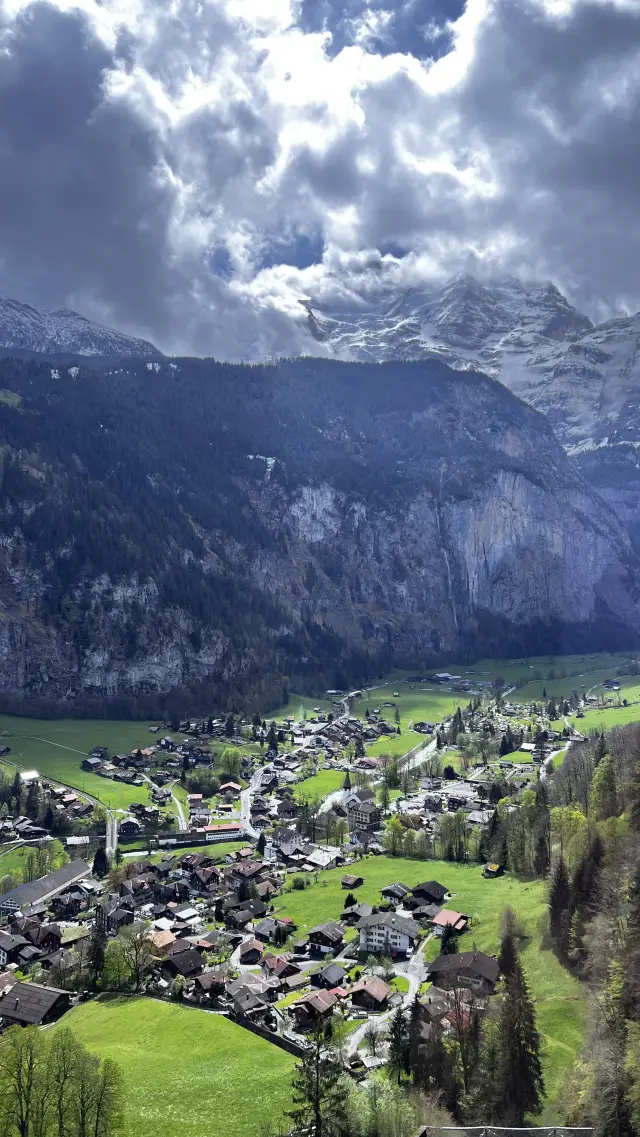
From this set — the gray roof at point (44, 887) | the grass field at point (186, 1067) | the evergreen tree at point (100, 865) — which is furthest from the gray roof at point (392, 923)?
the evergreen tree at point (100, 865)

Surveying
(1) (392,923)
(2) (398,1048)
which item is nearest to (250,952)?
(1) (392,923)

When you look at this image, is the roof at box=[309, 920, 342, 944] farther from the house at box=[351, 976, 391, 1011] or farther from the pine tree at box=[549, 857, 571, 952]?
the pine tree at box=[549, 857, 571, 952]

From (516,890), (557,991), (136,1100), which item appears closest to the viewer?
(136,1100)

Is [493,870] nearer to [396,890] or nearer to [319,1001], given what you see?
[396,890]

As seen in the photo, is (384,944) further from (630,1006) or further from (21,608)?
(21,608)

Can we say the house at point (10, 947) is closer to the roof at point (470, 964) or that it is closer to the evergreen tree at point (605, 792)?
the roof at point (470, 964)

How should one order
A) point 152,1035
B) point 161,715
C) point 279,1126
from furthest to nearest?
point 161,715 < point 152,1035 < point 279,1126

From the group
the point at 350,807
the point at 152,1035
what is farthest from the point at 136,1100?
the point at 350,807
